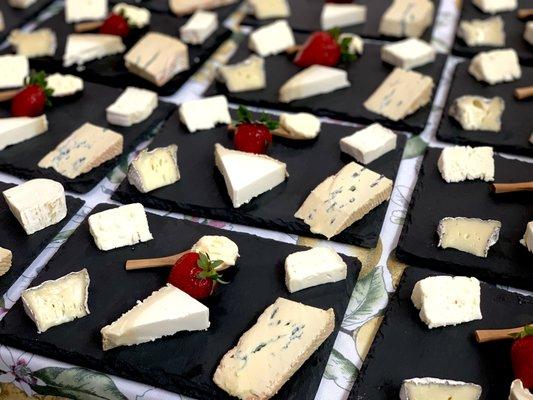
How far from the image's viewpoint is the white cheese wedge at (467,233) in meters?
1.78

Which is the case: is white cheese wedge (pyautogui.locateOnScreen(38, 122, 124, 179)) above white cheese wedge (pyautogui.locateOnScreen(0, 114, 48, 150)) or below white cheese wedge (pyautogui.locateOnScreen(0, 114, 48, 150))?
below

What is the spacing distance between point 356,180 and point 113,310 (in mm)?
759

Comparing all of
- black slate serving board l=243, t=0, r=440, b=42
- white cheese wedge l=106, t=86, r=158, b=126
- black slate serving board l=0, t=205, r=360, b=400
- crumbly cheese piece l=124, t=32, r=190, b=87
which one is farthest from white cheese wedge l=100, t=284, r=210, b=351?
black slate serving board l=243, t=0, r=440, b=42

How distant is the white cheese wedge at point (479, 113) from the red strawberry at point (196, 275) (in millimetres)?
1053

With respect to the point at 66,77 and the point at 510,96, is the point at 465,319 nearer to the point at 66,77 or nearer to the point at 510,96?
the point at 510,96

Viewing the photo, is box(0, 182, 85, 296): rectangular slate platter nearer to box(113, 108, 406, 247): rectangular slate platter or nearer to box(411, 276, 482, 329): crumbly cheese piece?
box(113, 108, 406, 247): rectangular slate platter

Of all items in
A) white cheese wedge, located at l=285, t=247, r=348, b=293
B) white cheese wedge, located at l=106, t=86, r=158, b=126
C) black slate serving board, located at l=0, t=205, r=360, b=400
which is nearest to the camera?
black slate serving board, located at l=0, t=205, r=360, b=400

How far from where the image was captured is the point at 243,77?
8.13ft

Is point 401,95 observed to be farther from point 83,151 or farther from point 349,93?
point 83,151

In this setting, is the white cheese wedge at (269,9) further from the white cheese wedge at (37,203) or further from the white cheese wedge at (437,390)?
the white cheese wedge at (437,390)

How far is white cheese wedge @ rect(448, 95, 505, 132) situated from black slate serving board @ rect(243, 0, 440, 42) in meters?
0.60

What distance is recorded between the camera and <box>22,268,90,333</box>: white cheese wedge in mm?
1609

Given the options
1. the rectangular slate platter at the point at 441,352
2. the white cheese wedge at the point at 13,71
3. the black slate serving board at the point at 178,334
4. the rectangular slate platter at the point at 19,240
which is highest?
the white cheese wedge at the point at 13,71

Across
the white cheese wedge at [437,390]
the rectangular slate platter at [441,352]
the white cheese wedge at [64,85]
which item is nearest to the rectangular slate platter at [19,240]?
the white cheese wedge at [64,85]
